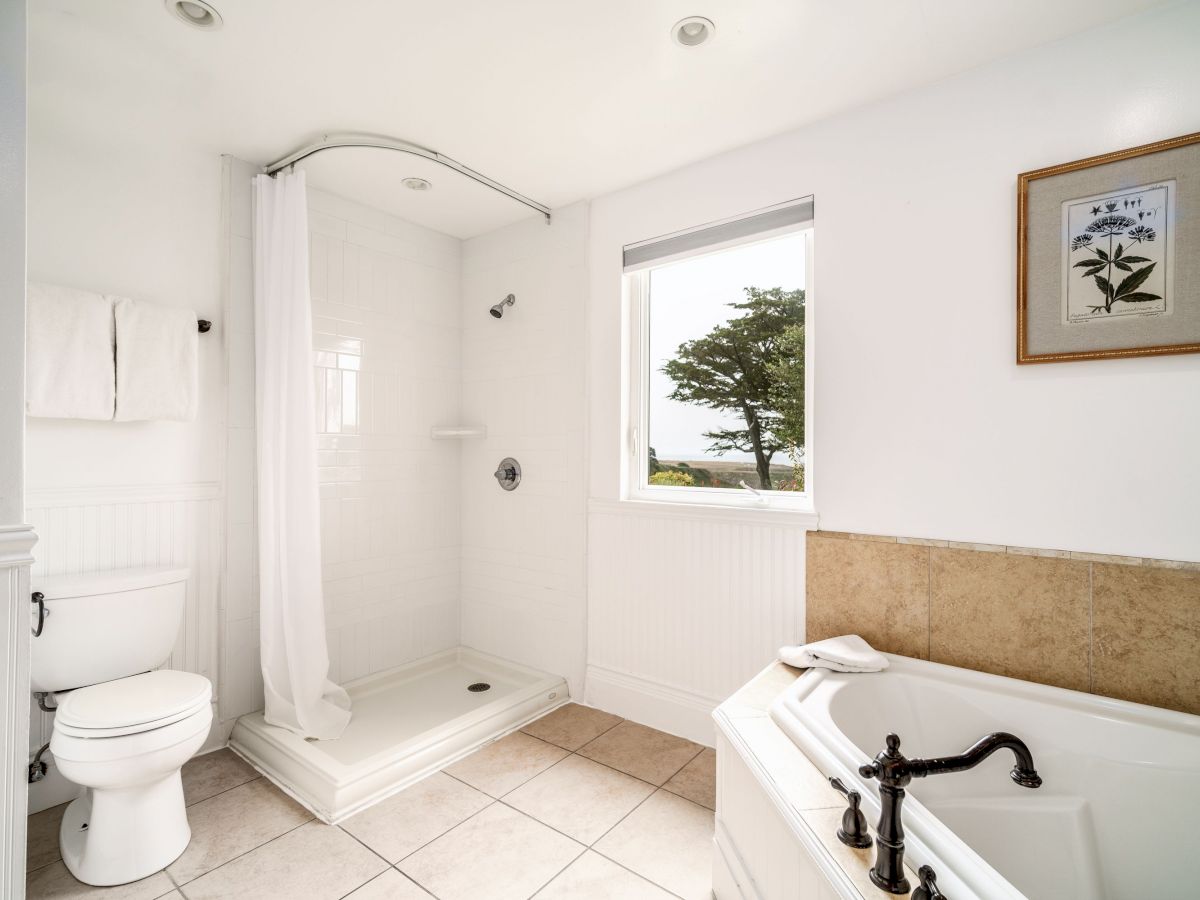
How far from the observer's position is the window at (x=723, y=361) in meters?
2.29

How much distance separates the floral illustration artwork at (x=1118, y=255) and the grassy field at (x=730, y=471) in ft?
3.32

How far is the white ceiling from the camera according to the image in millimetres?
1606

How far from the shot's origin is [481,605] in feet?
10.6

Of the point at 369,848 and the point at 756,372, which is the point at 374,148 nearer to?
the point at 756,372

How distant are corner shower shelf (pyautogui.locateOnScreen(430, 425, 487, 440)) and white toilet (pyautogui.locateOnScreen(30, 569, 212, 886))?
1.38 metres

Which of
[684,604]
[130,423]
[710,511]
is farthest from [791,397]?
[130,423]

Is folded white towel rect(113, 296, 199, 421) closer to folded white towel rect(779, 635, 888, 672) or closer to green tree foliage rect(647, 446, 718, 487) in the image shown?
green tree foliage rect(647, 446, 718, 487)

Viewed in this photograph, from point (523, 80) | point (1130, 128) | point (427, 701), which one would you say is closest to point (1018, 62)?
point (1130, 128)

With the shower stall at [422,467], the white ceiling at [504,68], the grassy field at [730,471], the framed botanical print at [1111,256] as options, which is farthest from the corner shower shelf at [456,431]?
the framed botanical print at [1111,256]

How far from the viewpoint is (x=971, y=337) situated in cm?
182

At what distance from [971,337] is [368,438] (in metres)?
2.58

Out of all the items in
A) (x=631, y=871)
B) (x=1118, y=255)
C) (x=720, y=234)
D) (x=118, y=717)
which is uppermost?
(x=720, y=234)

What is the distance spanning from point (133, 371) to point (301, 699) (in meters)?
1.38

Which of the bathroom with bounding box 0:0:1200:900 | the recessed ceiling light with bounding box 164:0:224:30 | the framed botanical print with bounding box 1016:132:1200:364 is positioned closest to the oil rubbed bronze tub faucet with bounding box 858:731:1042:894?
the bathroom with bounding box 0:0:1200:900
